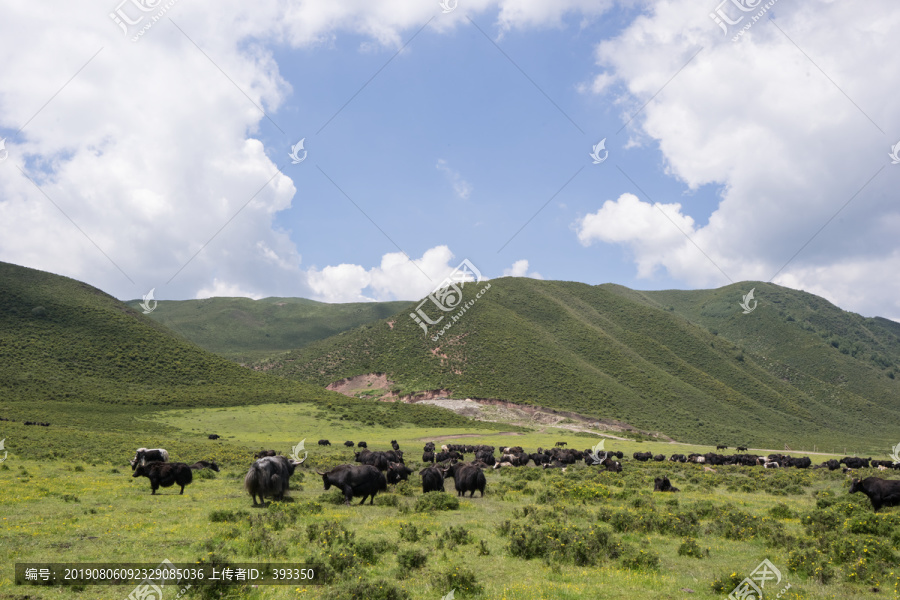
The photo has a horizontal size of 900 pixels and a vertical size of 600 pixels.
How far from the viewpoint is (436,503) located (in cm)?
1708

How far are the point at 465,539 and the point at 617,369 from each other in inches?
4218

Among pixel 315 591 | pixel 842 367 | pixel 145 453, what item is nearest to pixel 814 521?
pixel 315 591

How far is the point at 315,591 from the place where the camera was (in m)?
8.55

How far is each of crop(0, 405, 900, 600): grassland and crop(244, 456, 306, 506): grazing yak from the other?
23.2 inches

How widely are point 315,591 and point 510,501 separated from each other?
1267 centimetres

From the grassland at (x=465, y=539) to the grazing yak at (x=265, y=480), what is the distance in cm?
59

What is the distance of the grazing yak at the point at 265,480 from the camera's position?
54.0 feet

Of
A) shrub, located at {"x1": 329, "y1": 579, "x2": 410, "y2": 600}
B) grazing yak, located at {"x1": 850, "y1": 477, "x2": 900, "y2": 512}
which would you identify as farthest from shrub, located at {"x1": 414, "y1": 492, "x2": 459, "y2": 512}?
grazing yak, located at {"x1": 850, "y1": 477, "x2": 900, "y2": 512}

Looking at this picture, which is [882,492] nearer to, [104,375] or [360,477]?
[360,477]

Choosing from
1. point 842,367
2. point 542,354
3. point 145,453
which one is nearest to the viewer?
point 145,453

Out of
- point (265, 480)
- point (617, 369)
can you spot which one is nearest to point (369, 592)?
point (265, 480)

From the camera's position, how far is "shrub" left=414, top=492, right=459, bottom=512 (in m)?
16.7

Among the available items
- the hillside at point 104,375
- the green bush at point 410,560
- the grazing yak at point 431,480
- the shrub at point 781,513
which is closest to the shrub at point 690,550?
the green bush at point 410,560

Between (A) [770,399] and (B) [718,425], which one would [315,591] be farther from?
(A) [770,399]
